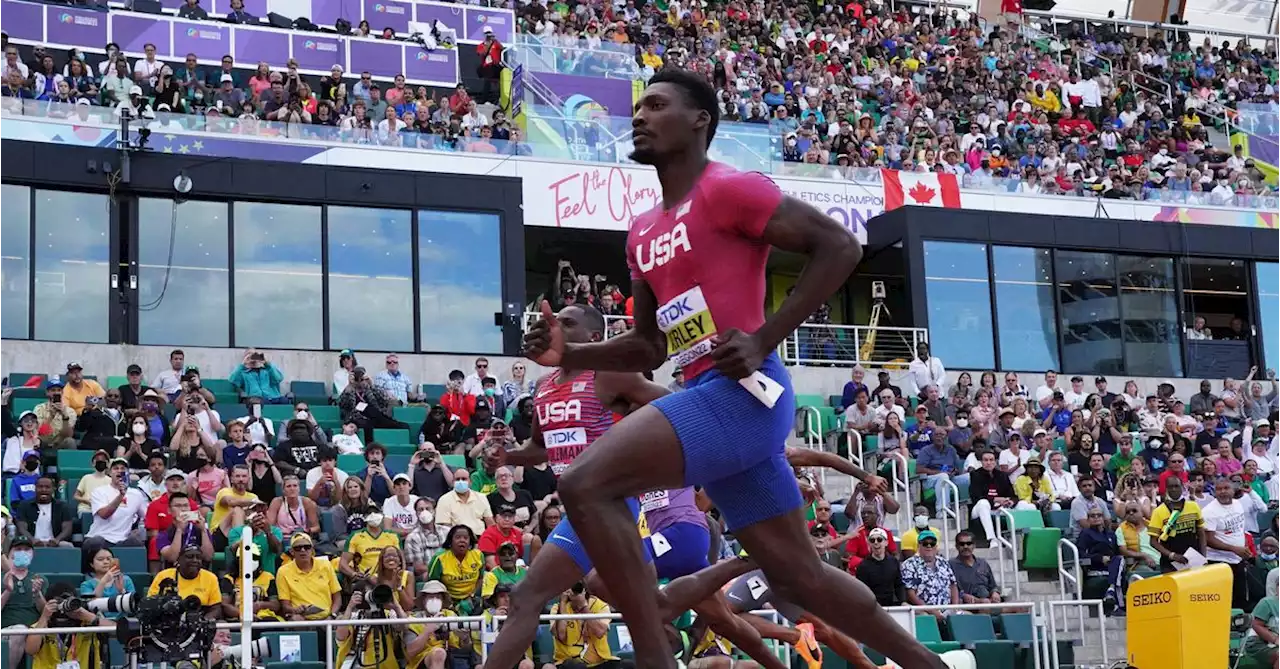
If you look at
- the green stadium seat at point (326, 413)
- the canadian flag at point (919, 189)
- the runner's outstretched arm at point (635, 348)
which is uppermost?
the canadian flag at point (919, 189)

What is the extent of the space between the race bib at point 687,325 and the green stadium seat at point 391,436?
13.2 meters

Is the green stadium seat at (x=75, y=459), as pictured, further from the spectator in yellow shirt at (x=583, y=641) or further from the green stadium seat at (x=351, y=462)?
the spectator in yellow shirt at (x=583, y=641)

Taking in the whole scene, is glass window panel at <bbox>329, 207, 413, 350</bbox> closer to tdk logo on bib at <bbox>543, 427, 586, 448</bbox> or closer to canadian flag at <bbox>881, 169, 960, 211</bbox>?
canadian flag at <bbox>881, 169, 960, 211</bbox>

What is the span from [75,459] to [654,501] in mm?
10016

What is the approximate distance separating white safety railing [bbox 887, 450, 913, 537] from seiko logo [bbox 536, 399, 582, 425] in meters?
10.2

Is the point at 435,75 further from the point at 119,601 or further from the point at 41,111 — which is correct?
the point at 119,601

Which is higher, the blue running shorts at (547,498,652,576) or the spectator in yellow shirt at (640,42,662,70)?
the spectator in yellow shirt at (640,42,662,70)

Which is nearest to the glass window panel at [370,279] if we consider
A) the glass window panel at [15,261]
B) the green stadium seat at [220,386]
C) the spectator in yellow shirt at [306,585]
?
the green stadium seat at [220,386]

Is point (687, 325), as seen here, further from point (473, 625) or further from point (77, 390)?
point (77, 390)

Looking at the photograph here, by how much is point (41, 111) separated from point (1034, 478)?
14220mm

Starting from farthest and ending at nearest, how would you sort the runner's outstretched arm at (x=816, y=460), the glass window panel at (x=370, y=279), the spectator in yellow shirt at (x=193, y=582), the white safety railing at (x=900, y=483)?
the glass window panel at (x=370, y=279), the white safety railing at (x=900, y=483), the spectator in yellow shirt at (x=193, y=582), the runner's outstretched arm at (x=816, y=460)

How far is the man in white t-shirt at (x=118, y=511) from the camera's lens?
47.1 feet

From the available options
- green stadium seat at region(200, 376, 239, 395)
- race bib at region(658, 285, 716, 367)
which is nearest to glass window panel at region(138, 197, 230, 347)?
green stadium seat at region(200, 376, 239, 395)

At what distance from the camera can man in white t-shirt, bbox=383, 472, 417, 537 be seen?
1520 cm
